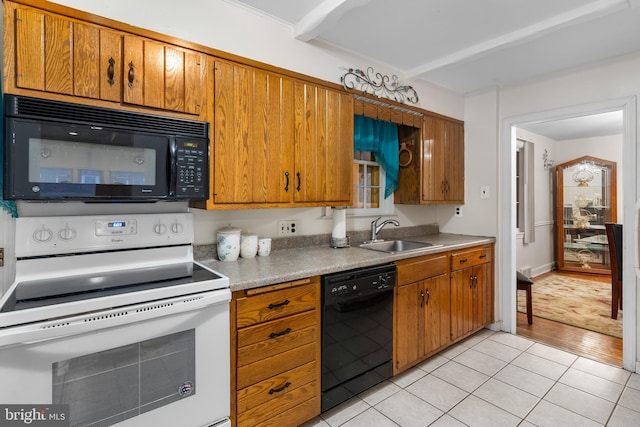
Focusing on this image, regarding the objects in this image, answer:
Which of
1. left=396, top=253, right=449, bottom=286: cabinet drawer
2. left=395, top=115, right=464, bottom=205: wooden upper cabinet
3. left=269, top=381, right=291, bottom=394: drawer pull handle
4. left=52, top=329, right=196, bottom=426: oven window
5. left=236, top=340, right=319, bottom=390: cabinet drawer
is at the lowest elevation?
left=269, top=381, right=291, bottom=394: drawer pull handle

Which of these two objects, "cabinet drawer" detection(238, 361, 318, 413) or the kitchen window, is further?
the kitchen window

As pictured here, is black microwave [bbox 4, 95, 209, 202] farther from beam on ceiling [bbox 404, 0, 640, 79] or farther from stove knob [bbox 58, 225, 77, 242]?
beam on ceiling [bbox 404, 0, 640, 79]

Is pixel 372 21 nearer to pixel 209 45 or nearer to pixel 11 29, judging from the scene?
pixel 209 45

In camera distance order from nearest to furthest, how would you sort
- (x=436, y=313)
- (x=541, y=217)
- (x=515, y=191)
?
(x=436, y=313)
(x=515, y=191)
(x=541, y=217)

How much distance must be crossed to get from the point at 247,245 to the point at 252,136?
2.27 ft

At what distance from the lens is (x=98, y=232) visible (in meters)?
1.58

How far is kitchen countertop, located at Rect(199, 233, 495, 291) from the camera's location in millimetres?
1625

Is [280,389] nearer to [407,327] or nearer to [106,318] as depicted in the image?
[106,318]

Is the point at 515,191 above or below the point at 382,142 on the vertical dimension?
below

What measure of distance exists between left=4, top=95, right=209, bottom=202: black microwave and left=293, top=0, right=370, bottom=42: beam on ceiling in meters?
0.97

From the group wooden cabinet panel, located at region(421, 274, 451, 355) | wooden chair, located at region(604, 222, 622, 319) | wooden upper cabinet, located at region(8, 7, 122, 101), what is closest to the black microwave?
wooden upper cabinet, located at region(8, 7, 122, 101)

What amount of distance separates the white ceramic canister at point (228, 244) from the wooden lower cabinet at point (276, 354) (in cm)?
49

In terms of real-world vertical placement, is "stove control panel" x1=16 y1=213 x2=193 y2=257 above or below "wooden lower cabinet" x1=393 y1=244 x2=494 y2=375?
above

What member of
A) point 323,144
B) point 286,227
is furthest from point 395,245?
point 323,144
